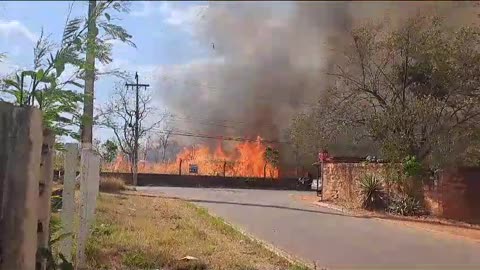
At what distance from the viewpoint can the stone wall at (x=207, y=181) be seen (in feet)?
128

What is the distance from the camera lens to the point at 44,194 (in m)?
3.78

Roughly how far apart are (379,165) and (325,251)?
9.36 metres

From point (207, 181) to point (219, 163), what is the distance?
2.05 m

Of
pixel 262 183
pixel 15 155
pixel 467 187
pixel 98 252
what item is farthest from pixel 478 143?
pixel 262 183

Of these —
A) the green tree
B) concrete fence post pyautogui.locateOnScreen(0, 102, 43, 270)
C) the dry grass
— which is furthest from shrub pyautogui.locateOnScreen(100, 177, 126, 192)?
concrete fence post pyautogui.locateOnScreen(0, 102, 43, 270)

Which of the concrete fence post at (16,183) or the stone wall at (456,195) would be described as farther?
the stone wall at (456,195)

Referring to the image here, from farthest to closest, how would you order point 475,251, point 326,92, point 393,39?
point 326,92, point 393,39, point 475,251

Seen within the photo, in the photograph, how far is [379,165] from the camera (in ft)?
58.6

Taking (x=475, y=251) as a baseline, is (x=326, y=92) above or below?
above

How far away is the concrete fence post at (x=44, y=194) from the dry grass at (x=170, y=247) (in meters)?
2.47

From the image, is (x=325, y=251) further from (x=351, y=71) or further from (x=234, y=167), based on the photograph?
(x=234, y=167)

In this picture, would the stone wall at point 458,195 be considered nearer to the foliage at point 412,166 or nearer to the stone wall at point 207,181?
the foliage at point 412,166

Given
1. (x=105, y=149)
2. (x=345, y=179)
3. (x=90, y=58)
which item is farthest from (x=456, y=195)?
(x=90, y=58)

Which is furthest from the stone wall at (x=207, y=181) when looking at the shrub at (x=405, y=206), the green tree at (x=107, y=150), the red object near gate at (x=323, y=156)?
the shrub at (x=405, y=206)
